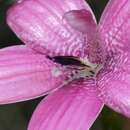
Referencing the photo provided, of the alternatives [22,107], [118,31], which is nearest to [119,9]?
[118,31]

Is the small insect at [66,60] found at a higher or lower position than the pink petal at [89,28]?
lower

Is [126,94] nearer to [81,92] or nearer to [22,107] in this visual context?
[81,92]

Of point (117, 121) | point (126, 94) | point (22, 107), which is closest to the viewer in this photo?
point (126, 94)

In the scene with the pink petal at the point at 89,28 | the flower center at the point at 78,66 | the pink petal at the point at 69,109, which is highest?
the pink petal at the point at 89,28

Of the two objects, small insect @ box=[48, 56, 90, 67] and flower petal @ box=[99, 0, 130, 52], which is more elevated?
flower petal @ box=[99, 0, 130, 52]
